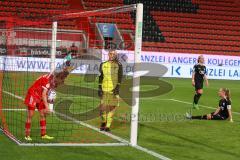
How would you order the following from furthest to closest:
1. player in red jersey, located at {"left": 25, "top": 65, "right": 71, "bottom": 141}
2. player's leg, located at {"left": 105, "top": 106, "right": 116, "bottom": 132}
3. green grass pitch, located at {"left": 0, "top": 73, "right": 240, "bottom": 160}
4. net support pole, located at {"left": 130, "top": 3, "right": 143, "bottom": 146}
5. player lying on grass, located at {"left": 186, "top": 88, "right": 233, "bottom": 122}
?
player lying on grass, located at {"left": 186, "top": 88, "right": 233, "bottom": 122}, player's leg, located at {"left": 105, "top": 106, "right": 116, "bottom": 132}, player in red jersey, located at {"left": 25, "top": 65, "right": 71, "bottom": 141}, net support pole, located at {"left": 130, "top": 3, "right": 143, "bottom": 146}, green grass pitch, located at {"left": 0, "top": 73, "right": 240, "bottom": 160}

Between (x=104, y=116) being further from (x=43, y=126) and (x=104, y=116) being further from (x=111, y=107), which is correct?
(x=43, y=126)

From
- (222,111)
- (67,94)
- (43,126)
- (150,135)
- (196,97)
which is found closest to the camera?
(43,126)

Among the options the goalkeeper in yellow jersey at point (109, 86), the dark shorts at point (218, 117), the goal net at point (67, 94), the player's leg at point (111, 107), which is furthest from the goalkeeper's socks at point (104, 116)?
the dark shorts at point (218, 117)

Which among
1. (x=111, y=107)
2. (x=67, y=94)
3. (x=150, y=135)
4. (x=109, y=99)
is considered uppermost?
(x=109, y=99)

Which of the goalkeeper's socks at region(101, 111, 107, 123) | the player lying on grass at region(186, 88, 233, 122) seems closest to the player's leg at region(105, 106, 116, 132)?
the goalkeeper's socks at region(101, 111, 107, 123)

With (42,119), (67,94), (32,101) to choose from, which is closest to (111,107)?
(42,119)

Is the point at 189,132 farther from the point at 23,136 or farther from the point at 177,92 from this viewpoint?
the point at 177,92

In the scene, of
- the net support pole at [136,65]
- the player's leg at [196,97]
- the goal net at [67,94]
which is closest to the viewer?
the net support pole at [136,65]

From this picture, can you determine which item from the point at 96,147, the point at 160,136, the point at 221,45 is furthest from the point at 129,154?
the point at 221,45

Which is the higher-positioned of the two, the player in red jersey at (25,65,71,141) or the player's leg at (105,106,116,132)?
the player in red jersey at (25,65,71,141)

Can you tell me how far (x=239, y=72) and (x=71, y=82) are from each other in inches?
554

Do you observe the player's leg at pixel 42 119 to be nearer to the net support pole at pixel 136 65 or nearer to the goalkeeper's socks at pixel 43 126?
the goalkeeper's socks at pixel 43 126

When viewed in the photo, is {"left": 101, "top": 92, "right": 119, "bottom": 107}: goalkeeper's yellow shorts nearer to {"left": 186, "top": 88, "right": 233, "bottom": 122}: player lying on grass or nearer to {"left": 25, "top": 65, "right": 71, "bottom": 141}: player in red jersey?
{"left": 25, "top": 65, "right": 71, "bottom": 141}: player in red jersey

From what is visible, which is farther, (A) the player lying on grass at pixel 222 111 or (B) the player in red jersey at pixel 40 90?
(A) the player lying on grass at pixel 222 111
